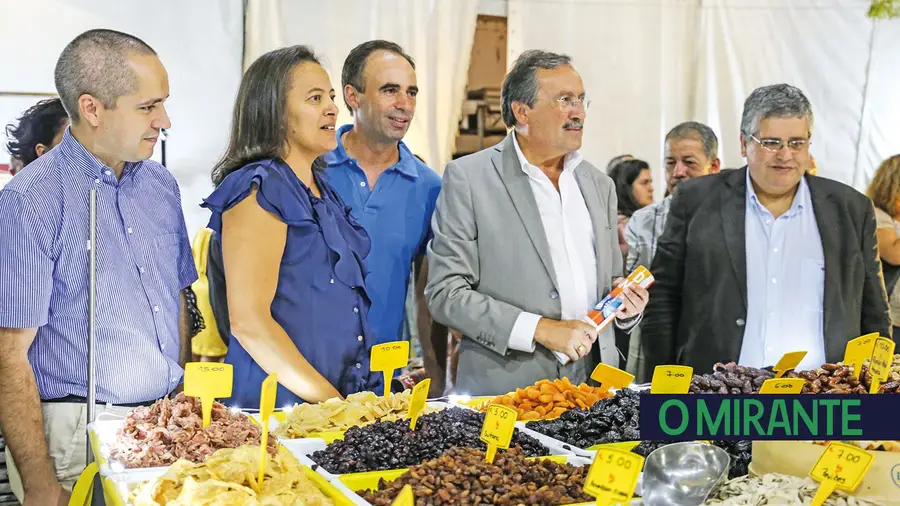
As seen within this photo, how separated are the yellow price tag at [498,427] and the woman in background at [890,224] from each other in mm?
2953

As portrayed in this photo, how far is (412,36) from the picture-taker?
5090 millimetres

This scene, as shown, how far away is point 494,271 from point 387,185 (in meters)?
0.49

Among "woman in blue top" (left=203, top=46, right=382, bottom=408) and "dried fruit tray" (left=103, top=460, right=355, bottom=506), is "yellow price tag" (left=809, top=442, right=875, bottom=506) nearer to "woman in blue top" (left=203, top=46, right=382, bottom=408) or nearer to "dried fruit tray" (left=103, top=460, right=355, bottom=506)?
"dried fruit tray" (left=103, top=460, right=355, bottom=506)

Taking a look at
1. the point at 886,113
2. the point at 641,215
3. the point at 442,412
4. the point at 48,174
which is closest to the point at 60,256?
the point at 48,174

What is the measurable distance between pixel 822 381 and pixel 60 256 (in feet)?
5.58

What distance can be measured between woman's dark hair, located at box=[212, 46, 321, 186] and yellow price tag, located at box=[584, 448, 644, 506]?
1.39 metres

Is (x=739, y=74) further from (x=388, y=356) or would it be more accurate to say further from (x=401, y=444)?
(x=401, y=444)

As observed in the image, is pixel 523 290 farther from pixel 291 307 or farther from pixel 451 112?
pixel 451 112

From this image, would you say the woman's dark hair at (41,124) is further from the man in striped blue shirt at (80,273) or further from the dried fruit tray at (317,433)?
the dried fruit tray at (317,433)

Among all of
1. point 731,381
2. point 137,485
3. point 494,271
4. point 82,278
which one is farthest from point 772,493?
point 82,278

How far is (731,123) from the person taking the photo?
5.70 metres

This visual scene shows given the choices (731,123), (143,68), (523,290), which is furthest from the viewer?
(731,123)

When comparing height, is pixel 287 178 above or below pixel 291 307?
above

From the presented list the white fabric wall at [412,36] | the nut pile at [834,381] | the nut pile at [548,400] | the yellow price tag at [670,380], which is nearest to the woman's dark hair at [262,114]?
the nut pile at [548,400]
